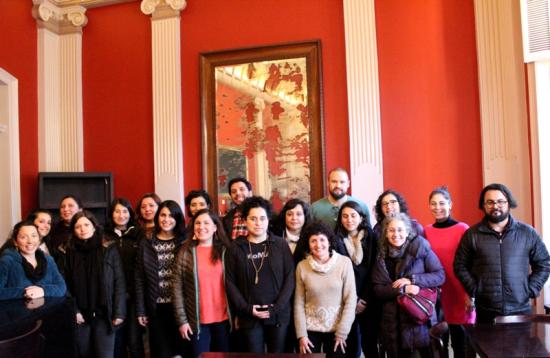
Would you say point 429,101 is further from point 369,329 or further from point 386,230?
point 369,329

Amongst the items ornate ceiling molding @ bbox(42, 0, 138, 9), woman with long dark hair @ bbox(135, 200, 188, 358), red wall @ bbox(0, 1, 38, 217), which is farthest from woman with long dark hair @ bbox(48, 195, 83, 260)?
ornate ceiling molding @ bbox(42, 0, 138, 9)

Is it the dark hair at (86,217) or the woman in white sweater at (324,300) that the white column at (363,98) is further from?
the dark hair at (86,217)

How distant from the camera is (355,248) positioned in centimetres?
319

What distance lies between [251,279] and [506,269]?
60.0 inches

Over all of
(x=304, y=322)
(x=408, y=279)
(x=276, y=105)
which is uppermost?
(x=276, y=105)

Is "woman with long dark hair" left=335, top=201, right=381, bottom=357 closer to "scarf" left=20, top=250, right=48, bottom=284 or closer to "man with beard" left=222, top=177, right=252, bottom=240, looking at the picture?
"man with beard" left=222, top=177, right=252, bottom=240

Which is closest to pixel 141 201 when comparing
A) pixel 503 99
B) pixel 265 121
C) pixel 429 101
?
pixel 265 121

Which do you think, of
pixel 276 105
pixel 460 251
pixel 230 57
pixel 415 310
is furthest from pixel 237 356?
pixel 230 57

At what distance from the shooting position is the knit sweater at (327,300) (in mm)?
2896

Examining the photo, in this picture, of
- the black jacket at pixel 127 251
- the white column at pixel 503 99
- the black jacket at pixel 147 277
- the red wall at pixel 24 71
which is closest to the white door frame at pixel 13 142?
the red wall at pixel 24 71

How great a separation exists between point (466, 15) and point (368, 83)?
1119 mm

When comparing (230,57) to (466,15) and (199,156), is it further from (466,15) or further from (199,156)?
(466,15)

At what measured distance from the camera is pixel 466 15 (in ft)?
15.5

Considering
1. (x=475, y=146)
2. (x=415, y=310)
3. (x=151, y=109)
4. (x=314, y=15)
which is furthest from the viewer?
(x=151, y=109)
